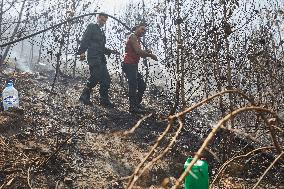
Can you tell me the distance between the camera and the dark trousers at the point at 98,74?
20.9ft

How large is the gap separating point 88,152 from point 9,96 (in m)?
1.63

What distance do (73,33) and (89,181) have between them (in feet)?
43.2

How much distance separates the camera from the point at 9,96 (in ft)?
16.1

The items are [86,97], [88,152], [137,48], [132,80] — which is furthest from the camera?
[86,97]

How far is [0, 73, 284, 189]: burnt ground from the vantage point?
3357 millimetres

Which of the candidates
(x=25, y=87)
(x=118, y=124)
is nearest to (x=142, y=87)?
(x=118, y=124)

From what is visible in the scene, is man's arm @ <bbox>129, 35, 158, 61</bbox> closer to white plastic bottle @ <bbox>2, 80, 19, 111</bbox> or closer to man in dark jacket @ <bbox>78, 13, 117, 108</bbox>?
man in dark jacket @ <bbox>78, 13, 117, 108</bbox>

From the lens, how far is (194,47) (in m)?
5.89

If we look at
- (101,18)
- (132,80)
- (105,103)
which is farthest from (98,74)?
(101,18)

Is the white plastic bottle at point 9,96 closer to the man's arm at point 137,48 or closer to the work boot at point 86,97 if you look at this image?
the work boot at point 86,97

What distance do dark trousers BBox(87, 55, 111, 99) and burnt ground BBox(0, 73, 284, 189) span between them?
457mm

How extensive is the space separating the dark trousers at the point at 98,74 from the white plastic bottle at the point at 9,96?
5.64 ft

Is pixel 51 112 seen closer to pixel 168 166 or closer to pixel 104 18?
pixel 104 18

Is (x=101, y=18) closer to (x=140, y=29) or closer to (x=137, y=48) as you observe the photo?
(x=140, y=29)
